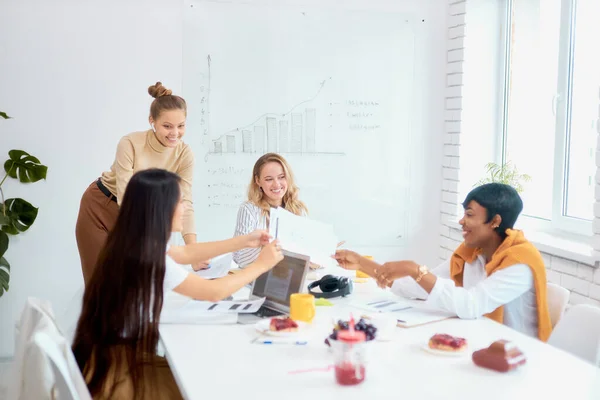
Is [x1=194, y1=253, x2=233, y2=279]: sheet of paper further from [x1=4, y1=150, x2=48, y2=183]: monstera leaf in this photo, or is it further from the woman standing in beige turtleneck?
[x1=4, y1=150, x2=48, y2=183]: monstera leaf

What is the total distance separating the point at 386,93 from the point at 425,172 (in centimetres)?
60

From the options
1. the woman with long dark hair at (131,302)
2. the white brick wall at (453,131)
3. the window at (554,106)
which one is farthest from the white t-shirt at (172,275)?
the white brick wall at (453,131)

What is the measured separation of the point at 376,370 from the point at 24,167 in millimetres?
2779

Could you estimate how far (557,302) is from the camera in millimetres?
2570

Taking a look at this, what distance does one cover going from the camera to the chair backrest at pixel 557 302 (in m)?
2.55

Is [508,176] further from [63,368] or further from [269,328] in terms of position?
[63,368]

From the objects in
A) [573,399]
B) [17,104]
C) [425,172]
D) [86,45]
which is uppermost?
[86,45]

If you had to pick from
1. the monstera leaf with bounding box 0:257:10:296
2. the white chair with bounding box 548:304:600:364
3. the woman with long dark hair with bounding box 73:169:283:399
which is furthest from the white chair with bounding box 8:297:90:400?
the monstera leaf with bounding box 0:257:10:296

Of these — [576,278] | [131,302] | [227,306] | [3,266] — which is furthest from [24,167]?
[576,278]

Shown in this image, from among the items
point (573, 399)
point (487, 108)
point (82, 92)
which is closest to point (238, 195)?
point (82, 92)

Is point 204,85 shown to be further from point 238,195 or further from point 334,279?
point 334,279

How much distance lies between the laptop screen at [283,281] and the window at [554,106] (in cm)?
199

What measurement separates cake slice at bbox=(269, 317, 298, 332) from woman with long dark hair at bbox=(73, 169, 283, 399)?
0.34 metres

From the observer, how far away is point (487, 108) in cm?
459
